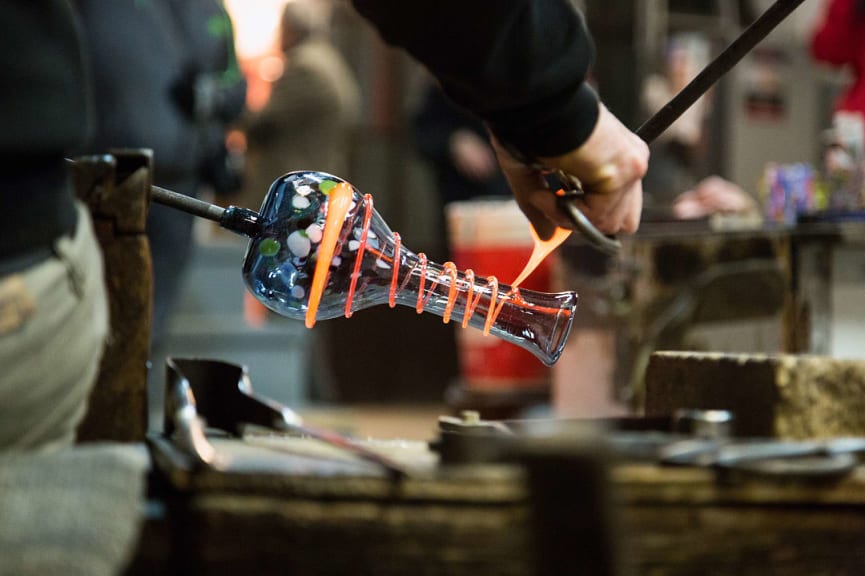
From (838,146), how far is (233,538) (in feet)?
6.27

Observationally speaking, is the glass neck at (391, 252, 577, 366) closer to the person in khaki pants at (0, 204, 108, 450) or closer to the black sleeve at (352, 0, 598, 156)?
the black sleeve at (352, 0, 598, 156)

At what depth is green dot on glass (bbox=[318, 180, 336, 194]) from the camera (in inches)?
35.5

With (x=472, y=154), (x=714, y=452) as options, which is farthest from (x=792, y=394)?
(x=472, y=154)

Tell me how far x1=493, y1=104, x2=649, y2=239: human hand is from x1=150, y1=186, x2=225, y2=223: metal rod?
0.86 feet

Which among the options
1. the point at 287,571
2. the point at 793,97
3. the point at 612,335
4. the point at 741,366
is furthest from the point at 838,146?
the point at 793,97

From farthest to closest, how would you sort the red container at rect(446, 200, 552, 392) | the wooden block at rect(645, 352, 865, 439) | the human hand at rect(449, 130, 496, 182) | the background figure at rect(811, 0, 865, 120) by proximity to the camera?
the human hand at rect(449, 130, 496, 182) < the red container at rect(446, 200, 552, 392) < the background figure at rect(811, 0, 865, 120) < the wooden block at rect(645, 352, 865, 439)

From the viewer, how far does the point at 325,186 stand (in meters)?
0.90

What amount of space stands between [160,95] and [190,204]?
63.3 inches

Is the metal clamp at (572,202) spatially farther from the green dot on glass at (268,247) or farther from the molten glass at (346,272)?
the green dot on glass at (268,247)

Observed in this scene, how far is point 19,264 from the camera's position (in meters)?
0.70

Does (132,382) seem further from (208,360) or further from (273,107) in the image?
(273,107)

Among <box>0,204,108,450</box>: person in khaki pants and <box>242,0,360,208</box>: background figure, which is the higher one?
<box>242,0,360,208</box>: background figure

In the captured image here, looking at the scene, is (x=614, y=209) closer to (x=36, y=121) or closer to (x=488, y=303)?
(x=488, y=303)

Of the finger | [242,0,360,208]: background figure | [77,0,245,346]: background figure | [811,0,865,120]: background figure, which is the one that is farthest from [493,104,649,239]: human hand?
[242,0,360,208]: background figure
